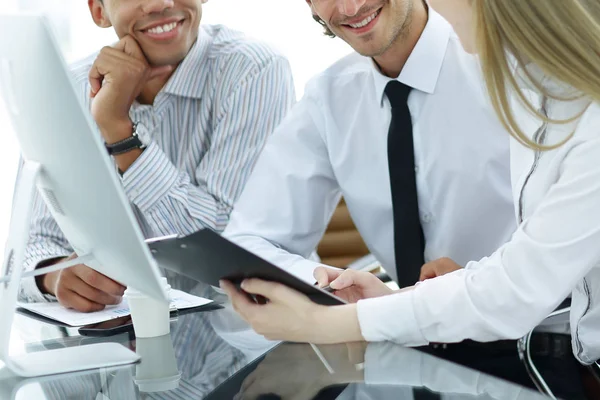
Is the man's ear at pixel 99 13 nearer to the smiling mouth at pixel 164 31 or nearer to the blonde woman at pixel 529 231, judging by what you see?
the smiling mouth at pixel 164 31

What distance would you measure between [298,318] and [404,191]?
2.34 feet

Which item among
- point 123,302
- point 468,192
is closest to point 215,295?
point 123,302

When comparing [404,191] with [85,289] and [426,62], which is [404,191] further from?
[85,289]

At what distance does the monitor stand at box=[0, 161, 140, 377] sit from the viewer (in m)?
1.20

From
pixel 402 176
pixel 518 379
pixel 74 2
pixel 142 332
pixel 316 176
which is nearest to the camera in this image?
pixel 518 379

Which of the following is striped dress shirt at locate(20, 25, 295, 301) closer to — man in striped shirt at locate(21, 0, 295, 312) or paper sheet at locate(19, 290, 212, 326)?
man in striped shirt at locate(21, 0, 295, 312)

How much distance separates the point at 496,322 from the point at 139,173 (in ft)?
3.64

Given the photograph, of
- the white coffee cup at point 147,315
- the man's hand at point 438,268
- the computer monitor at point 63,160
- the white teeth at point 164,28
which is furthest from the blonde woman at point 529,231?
the white teeth at point 164,28

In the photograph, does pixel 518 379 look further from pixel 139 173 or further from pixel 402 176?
pixel 139 173

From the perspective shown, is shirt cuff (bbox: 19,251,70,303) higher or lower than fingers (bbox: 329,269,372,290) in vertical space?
lower

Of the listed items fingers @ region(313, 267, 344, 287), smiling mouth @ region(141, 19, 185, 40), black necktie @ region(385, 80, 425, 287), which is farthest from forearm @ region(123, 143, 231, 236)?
fingers @ region(313, 267, 344, 287)

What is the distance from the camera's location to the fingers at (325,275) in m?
1.50

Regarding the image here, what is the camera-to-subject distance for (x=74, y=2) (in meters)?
3.70

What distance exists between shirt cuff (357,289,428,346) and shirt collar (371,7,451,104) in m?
0.78
